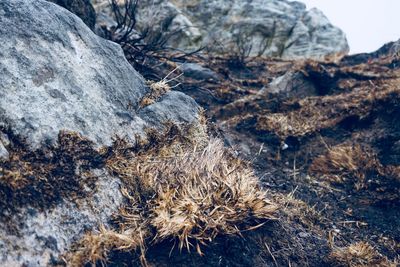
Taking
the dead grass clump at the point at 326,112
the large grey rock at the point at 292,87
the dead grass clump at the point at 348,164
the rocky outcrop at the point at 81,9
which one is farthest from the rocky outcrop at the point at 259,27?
the dead grass clump at the point at 348,164

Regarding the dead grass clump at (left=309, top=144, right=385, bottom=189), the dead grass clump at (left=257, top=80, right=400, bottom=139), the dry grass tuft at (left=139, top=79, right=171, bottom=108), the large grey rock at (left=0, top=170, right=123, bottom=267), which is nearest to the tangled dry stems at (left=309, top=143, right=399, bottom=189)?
the dead grass clump at (left=309, top=144, right=385, bottom=189)

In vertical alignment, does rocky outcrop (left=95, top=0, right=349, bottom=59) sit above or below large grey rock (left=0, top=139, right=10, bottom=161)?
below

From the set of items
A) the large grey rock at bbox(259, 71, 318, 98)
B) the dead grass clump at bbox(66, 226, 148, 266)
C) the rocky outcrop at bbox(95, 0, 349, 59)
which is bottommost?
the rocky outcrop at bbox(95, 0, 349, 59)

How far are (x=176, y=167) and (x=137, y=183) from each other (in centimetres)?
35

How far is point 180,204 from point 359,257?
4.94ft

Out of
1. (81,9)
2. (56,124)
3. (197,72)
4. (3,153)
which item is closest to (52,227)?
(3,153)

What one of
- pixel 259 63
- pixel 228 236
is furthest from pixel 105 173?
pixel 259 63

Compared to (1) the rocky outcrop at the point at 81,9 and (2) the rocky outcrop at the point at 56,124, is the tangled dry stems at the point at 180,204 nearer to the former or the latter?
(2) the rocky outcrop at the point at 56,124

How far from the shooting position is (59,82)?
3146 mm

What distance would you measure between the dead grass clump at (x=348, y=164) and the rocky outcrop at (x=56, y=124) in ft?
6.23

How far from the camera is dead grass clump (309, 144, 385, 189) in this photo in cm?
438

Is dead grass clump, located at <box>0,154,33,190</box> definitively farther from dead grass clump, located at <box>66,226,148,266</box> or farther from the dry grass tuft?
the dry grass tuft

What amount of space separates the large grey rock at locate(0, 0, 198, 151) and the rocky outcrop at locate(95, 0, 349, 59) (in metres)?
8.66

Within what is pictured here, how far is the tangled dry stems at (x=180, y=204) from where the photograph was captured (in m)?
2.50
